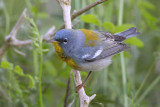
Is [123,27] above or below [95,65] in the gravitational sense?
above

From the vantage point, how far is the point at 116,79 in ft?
9.73

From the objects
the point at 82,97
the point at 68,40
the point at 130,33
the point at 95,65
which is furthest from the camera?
the point at 130,33

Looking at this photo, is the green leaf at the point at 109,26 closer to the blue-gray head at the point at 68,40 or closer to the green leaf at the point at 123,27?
the green leaf at the point at 123,27

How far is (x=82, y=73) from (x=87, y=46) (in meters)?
0.24

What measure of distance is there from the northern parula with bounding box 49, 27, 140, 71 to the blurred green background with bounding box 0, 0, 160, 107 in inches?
3.6

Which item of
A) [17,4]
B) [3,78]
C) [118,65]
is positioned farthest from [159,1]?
[3,78]

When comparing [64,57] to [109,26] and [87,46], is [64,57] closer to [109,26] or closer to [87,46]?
[87,46]

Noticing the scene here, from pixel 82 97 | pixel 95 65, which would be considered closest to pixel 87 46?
pixel 95 65

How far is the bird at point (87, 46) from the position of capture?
2188mm

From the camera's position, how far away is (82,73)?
2.38 metres

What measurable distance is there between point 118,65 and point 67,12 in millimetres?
1243

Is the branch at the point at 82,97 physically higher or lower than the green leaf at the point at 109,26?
lower

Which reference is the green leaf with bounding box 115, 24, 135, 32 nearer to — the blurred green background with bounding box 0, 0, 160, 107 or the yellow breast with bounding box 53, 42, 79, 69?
the blurred green background with bounding box 0, 0, 160, 107

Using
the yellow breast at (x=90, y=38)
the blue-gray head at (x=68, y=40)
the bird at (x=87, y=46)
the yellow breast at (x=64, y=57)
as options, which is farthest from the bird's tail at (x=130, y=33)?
the yellow breast at (x=64, y=57)
